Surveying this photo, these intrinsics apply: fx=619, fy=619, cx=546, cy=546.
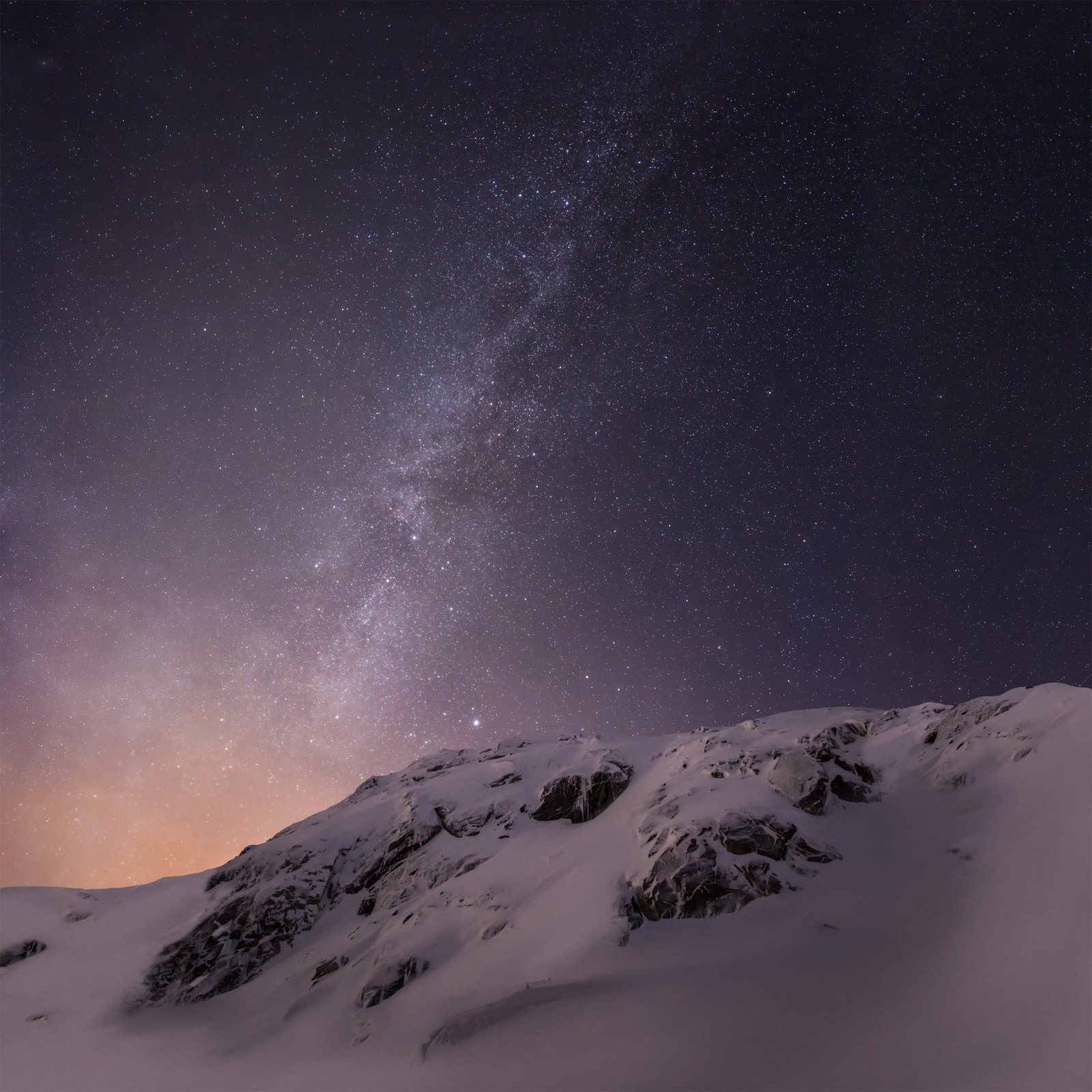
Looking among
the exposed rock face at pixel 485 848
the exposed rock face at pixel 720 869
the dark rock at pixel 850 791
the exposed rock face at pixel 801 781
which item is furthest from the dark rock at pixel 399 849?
the dark rock at pixel 850 791

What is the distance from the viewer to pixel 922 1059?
13.6m

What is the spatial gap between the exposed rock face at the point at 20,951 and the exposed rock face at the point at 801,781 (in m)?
43.8

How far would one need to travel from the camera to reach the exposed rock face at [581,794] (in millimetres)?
32594

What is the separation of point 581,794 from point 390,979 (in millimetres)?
12949

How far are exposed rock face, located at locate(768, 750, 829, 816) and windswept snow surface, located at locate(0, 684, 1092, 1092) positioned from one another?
0.37ft

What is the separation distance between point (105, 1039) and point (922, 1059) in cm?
3277

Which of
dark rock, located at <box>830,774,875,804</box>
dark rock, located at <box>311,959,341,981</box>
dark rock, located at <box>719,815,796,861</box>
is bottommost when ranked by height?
dark rock, located at <box>311,959,341,981</box>

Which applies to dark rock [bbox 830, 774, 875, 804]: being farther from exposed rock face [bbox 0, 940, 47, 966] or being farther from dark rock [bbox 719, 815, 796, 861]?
exposed rock face [bbox 0, 940, 47, 966]

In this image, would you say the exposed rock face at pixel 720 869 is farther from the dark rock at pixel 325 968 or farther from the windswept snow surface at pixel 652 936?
the dark rock at pixel 325 968

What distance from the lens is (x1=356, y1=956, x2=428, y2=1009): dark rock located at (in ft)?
76.5

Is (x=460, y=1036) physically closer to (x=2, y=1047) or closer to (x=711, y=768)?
(x=711, y=768)

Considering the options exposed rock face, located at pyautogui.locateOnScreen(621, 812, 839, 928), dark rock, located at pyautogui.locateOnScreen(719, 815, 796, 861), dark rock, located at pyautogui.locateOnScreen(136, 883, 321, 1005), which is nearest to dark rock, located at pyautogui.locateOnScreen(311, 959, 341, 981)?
dark rock, located at pyautogui.locateOnScreen(136, 883, 321, 1005)

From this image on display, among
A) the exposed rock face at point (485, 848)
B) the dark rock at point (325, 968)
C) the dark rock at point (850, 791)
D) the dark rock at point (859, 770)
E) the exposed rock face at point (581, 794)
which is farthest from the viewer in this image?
the exposed rock face at point (581, 794)

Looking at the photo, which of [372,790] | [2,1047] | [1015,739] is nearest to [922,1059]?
[1015,739]
